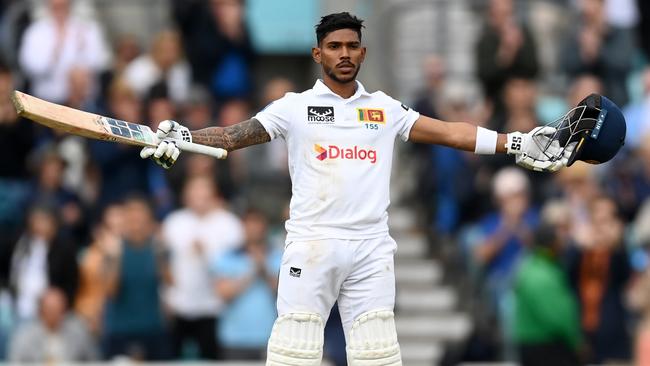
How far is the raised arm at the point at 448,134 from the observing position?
9422 millimetres

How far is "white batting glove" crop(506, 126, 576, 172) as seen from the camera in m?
9.42

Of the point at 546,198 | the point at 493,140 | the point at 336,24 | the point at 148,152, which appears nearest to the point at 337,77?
the point at 336,24

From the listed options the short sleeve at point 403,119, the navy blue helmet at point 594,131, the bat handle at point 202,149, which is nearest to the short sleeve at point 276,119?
the bat handle at point 202,149

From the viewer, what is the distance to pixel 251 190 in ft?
54.3

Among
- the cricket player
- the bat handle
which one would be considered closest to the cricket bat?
the bat handle

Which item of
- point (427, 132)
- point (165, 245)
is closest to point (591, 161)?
point (427, 132)

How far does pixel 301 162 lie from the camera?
9312 millimetres

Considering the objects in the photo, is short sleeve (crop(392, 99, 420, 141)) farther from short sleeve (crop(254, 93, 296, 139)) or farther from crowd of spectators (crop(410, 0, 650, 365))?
crowd of spectators (crop(410, 0, 650, 365))

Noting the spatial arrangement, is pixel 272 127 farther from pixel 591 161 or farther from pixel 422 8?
pixel 422 8

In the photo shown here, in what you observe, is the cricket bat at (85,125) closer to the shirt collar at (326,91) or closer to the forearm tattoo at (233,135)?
the forearm tattoo at (233,135)

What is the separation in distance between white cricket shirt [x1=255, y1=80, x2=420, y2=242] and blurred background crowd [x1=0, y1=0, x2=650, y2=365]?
4.48 m

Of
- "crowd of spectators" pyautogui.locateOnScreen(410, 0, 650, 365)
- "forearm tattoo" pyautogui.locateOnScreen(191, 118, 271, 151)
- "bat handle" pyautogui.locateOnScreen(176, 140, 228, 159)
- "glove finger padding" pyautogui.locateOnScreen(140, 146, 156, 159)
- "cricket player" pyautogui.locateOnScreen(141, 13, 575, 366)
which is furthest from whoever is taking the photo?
"crowd of spectators" pyautogui.locateOnScreen(410, 0, 650, 365)

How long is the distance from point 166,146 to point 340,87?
1167mm

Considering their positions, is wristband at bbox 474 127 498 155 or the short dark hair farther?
wristband at bbox 474 127 498 155
